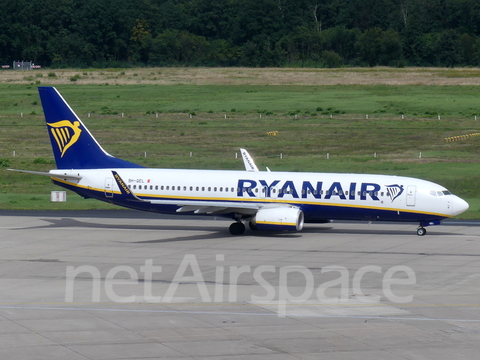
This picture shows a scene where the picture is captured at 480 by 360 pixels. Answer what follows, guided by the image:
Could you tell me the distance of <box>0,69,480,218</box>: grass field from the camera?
249 ft

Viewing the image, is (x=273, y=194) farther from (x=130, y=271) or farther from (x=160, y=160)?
(x=160, y=160)

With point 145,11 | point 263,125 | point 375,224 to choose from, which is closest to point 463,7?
point 145,11

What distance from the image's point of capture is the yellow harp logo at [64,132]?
49.8 meters

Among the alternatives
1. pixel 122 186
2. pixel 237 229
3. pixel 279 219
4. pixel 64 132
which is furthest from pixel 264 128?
pixel 279 219

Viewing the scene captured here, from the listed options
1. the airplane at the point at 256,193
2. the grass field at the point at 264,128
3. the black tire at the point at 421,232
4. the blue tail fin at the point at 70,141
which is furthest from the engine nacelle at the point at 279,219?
the grass field at the point at 264,128

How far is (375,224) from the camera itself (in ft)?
168

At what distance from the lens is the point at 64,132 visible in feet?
164

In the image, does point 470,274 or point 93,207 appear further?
point 93,207

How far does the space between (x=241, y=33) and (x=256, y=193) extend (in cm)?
14745

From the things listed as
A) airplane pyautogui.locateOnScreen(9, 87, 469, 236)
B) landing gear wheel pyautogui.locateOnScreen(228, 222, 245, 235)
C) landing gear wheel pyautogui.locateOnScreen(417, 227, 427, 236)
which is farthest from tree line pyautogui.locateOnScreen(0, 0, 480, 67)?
landing gear wheel pyautogui.locateOnScreen(228, 222, 245, 235)

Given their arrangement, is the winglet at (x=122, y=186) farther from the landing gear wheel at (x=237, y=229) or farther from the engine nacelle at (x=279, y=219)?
the engine nacelle at (x=279, y=219)

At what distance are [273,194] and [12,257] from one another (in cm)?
1540

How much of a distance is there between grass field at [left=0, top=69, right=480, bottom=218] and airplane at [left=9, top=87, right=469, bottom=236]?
10.2m

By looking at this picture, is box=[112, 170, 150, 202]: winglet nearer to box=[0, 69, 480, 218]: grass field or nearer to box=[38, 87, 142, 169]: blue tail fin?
box=[38, 87, 142, 169]: blue tail fin
